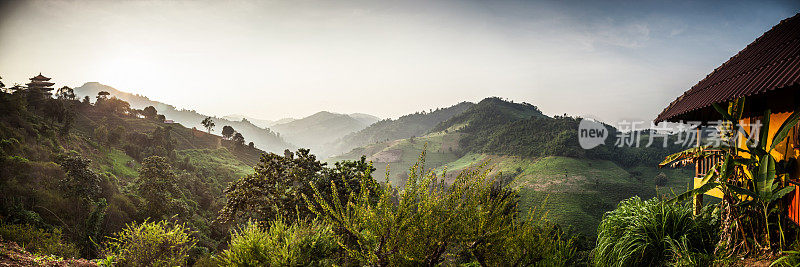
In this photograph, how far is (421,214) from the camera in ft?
14.5

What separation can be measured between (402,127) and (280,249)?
133 metres

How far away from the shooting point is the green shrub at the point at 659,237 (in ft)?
18.5

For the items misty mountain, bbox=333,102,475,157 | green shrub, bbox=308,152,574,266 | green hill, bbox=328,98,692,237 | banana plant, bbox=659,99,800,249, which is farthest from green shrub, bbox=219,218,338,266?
misty mountain, bbox=333,102,475,157

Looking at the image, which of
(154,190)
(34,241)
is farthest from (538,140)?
(34,241)

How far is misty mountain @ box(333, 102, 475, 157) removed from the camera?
13488cm

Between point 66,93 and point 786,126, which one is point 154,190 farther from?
point 66,93

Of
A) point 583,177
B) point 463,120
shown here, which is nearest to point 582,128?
point 583,177

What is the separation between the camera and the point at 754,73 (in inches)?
215

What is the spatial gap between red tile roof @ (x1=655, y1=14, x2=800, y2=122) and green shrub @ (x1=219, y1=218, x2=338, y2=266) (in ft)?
21.7

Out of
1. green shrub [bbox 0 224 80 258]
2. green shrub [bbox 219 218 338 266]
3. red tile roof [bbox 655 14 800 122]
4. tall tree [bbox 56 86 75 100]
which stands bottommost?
green shrub [bbox 0 224 80 258]

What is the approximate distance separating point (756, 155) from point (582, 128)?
247 feet

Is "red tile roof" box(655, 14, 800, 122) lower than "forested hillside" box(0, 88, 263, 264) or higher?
higher

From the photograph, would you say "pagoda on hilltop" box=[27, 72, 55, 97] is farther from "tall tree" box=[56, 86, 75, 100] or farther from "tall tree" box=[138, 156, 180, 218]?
"tall tree" box=[138, 156, 180, 218]

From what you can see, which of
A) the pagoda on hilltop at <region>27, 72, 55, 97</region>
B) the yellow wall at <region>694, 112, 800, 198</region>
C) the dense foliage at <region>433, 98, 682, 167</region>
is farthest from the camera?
the dense foliage at <region>433, 98, 682, 167</region>
